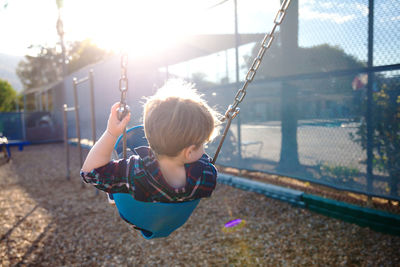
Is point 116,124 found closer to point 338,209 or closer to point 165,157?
point 165,157

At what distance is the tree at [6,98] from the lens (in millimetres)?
33969

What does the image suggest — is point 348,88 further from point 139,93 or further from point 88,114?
point 88,114

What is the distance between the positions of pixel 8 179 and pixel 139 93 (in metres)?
2.99

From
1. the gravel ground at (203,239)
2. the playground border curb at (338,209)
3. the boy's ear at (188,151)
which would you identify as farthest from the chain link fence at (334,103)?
the boy's ear at (188,151)

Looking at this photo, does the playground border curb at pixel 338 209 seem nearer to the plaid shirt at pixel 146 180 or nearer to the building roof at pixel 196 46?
the building roof at pixel 196 46

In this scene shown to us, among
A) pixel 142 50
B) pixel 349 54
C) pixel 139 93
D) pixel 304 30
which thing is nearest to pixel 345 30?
pixel 349 54

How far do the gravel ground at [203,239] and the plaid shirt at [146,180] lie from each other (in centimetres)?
135

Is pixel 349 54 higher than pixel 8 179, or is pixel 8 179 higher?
pixel 349 54

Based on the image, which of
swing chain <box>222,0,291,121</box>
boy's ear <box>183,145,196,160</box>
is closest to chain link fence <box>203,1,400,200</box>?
swing chain <box>222,0,291,121</box>

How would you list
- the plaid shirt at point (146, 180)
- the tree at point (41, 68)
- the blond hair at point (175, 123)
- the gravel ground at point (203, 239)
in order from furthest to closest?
the tree at point (41, 68) → the gravel ground at point (203, 239) → the plaid shirt at point (146, 180) → the blond hair at point (175, 123)

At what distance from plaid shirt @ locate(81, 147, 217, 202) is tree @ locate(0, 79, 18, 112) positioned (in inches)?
A: 1513

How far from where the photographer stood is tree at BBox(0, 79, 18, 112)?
111 ft

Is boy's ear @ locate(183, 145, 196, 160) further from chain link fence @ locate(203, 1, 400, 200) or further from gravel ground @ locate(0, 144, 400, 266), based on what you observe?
chain link fence @ locate(203, 1, 400, 200)

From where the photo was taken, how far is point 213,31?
4496 millimetres
